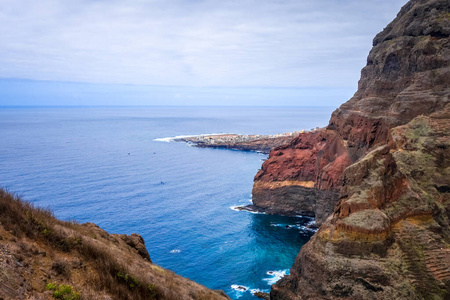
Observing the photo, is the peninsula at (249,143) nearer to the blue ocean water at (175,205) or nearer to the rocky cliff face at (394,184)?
the blue ocean water at (175,205)

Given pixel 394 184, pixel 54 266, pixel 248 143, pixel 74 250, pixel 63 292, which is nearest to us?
pixel 63 292

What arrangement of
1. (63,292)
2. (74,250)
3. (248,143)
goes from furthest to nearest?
1. (248,143)
2. (74,250)
3. (63,292)

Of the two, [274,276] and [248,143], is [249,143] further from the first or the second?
[274,276]

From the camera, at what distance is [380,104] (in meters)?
58.5

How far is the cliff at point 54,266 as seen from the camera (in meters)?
12.8

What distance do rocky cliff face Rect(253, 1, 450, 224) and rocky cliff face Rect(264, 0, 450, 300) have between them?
0.58 ft

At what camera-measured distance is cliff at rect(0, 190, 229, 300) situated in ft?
42.0

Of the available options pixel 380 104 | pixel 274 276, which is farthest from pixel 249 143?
pixel 274 276

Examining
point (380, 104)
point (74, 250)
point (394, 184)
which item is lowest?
point (394, 184)

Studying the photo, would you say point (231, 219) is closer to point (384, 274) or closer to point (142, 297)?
point (384, 274)

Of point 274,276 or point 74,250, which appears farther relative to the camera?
point 274,276

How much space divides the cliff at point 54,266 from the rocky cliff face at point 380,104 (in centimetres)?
4331

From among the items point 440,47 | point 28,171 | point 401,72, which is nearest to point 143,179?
point 28,171

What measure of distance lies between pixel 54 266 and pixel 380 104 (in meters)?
56.7
